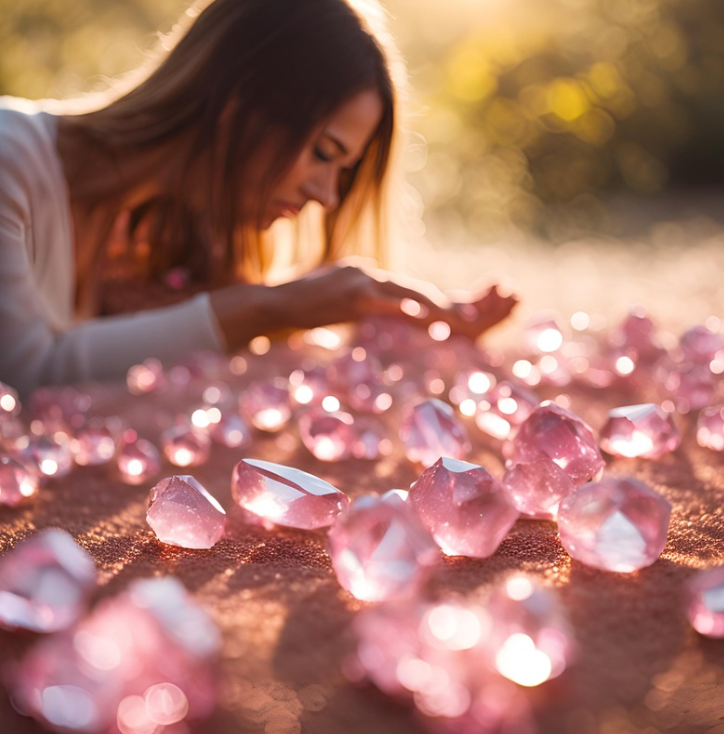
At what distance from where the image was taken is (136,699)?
0.33 m

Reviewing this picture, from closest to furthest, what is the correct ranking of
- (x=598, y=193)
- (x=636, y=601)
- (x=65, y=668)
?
(x=65, y=668)
(x=636, y=601)
(x=598, y=193)

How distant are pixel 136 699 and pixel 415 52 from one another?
13.8 ft

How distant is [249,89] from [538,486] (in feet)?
2.51

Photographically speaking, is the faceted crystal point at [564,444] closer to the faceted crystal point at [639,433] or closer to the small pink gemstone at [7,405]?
the faceted crystal point at [639,433]

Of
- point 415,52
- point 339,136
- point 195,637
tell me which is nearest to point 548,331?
point 339,136

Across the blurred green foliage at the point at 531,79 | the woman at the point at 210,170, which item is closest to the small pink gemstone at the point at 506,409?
the woman at the point at 210,170

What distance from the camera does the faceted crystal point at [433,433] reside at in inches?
25.5

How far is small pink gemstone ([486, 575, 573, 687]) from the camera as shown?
1.13ft

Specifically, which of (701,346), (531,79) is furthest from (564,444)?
(531,79)

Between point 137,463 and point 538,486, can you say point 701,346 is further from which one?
point 137,463

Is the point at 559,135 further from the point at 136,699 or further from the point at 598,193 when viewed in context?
the point at 136,699

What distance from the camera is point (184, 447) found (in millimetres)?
663

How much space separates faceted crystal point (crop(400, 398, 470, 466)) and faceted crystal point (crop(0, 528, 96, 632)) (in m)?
0.33

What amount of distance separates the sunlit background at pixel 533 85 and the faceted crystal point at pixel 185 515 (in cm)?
315
